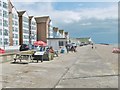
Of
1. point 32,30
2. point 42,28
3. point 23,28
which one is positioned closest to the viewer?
point 23,28

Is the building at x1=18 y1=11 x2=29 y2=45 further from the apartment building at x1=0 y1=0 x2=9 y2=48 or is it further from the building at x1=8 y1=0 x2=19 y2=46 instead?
the apartment building at x1=0 y1=0 x2=9 y2=48

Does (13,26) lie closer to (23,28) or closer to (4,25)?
(4,25)

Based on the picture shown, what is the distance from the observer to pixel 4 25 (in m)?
65.5

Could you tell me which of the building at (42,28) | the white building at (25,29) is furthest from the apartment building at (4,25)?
the building at (42,28)

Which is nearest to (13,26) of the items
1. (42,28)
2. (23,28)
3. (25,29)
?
(23,28)

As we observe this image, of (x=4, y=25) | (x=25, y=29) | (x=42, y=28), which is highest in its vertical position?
(x=42, y=28)

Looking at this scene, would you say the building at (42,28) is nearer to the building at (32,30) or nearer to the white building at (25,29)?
the building at (32,30)

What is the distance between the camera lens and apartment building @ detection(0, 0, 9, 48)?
207ft

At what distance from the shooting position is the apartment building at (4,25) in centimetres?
6306

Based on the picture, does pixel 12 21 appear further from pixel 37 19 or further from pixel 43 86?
pixel 43 86

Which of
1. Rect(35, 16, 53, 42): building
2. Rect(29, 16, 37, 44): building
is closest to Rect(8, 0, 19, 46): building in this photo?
Rect(29, 16, 37, 44): building

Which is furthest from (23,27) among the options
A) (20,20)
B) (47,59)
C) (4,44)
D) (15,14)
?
(47,59)

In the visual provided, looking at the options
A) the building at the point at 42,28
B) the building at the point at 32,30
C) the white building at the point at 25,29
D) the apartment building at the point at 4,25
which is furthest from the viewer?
the building at the point at 42,28

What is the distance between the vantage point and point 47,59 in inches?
1065
